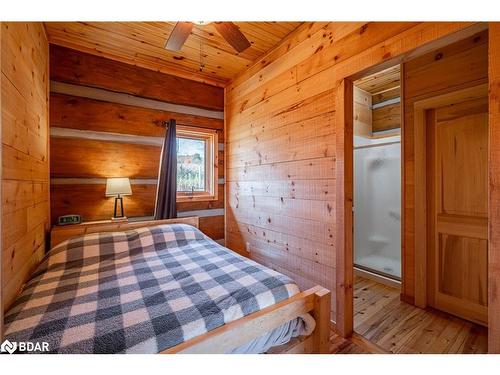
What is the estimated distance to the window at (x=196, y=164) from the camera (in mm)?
2898

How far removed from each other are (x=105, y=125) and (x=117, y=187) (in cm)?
73

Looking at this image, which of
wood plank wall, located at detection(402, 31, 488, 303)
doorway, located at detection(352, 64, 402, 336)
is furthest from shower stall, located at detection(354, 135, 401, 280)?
wood plank wall, located at detection(402, 31, 488, 303)

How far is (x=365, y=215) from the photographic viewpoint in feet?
9.45

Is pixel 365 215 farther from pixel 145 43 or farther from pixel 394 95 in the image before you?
pixel 145 43

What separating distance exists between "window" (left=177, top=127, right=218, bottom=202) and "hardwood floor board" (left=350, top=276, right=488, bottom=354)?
214cm

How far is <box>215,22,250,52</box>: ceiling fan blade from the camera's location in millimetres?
1491

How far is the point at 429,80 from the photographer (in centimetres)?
199

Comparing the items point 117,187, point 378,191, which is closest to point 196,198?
point 117,187

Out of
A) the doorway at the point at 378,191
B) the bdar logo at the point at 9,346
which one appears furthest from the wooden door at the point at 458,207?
the bdar logo at the point at 9,346

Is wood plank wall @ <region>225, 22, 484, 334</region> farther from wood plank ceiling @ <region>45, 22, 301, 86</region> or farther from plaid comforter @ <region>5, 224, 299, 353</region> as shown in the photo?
plaid comforter @ <region>5, 224, 299, 353</region>

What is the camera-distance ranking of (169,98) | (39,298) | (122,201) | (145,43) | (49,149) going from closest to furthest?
(39,298) < (49,149) < (145,43) < (122,201) < (169,98)
